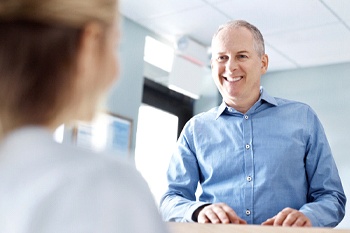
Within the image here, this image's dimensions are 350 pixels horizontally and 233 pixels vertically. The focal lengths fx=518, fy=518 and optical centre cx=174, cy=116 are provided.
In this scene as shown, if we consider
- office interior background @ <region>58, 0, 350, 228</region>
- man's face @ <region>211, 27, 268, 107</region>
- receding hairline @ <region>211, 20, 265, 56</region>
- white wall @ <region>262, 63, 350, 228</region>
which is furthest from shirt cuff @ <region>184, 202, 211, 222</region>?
white wall @ <region>262, 63, 350, 228</region>

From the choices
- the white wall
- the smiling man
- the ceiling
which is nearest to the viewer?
the smiling man

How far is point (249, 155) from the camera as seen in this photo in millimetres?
1646

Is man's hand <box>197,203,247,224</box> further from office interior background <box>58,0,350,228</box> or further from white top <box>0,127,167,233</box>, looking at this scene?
office interior background <box>58,0,350,228</box>

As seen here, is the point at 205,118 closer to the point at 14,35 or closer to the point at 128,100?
the point at 14,35

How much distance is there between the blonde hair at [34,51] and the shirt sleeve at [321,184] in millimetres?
1046

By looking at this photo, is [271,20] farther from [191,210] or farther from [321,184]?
[191,210]

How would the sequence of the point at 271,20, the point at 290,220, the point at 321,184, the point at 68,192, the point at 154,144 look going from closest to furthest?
the point at 68,192 < the point at 290,220 < the point at 321,184 < the point at 271,20 < the point at 154,144

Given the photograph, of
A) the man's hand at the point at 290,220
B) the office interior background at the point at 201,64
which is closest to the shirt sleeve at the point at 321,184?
the man's hand at the point at 290,220

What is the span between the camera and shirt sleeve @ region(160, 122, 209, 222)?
1.47 meters

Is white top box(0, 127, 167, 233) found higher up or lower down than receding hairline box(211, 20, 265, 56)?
lower down

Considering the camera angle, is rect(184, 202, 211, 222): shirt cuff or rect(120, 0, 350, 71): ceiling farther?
rect(120, 0, 350, 71): ceiling

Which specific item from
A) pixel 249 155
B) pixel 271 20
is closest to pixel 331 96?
pixel 271 20

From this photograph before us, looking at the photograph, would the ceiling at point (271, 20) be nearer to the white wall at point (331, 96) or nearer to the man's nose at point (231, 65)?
the white wall at point (331, 96)

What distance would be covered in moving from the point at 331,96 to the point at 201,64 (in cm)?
111
